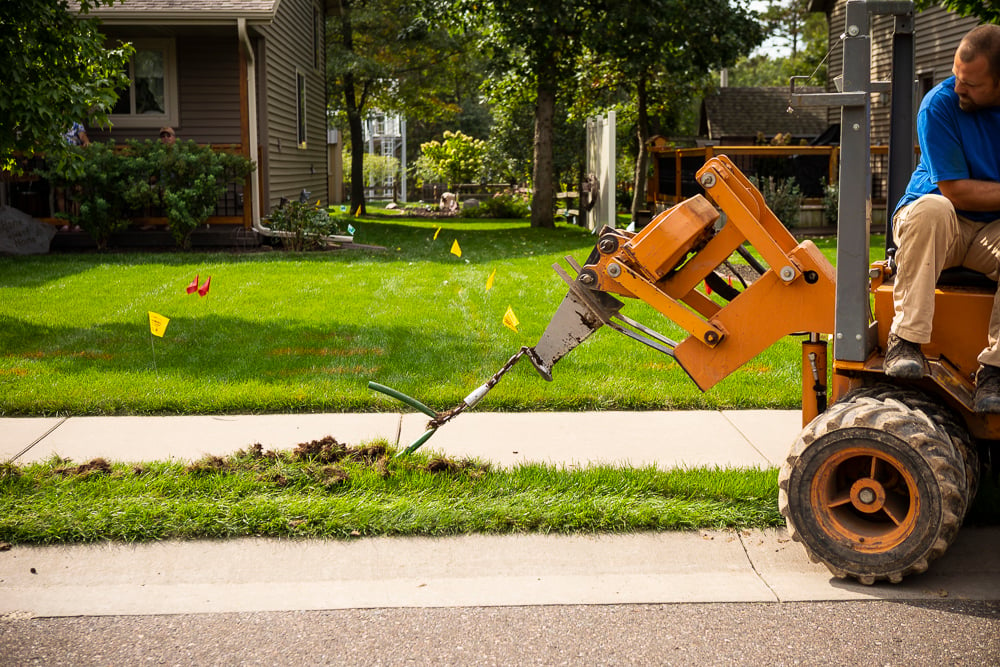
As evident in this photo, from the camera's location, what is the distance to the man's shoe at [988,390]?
3846 mm

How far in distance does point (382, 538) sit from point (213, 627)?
38.5 inches

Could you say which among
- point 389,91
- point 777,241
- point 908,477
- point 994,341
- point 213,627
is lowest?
point 213,627

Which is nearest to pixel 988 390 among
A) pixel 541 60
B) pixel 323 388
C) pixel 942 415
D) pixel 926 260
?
pixel 942 415

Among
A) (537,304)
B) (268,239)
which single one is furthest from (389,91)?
(537,304)

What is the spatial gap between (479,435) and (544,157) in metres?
17.8

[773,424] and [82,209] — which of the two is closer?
[773,424]

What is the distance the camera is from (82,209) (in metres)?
15.1

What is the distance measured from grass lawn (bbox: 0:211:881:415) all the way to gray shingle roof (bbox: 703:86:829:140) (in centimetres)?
2498

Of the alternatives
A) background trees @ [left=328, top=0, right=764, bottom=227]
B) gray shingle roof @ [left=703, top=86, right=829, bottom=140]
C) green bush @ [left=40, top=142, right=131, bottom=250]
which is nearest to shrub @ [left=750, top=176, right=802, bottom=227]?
background trees @ [left=328, top=0, right=764, bottom=227]

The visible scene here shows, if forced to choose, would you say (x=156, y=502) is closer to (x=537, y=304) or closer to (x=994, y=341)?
(x=994, y=341)

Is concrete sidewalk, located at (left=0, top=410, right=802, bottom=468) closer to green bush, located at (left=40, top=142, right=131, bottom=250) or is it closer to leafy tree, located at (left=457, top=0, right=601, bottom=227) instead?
green bush, located at (left=40, top=142, right=131, bottom=250)

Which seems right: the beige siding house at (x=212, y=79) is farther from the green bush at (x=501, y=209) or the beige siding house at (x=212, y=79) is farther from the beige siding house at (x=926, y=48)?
the green bush at (x=501, y=209)

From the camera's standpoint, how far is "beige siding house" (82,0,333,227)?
53.8ft

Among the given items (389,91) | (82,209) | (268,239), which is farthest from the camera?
(389,91)
